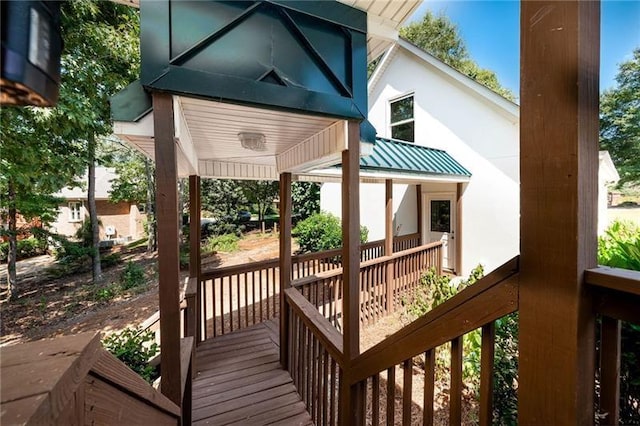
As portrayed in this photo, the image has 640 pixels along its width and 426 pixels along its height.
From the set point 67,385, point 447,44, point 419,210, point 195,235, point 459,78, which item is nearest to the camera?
point 67,385

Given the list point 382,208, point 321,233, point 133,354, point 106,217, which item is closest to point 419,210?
point 382,208

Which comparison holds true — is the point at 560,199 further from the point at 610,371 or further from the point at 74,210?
the point at 74,210

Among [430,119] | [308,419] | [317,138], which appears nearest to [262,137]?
[317,138]

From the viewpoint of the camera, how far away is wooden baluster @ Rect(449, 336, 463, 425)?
1.07m

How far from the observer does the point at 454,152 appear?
759 centimetres

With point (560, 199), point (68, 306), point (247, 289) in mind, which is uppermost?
point (560, 199)

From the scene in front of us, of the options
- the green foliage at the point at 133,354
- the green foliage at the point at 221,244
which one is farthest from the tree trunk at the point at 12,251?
the green foliage at the point at 133,354

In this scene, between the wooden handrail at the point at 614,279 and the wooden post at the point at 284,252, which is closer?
the wooden handrail at the point at 614,279

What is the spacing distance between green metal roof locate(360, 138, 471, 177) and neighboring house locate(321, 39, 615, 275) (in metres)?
0.10

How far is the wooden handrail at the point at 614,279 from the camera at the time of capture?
621 mm

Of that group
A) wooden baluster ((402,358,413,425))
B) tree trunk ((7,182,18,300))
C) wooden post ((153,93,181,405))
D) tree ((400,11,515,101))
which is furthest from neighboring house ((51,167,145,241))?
wooden baluster ((402,358,413,425))

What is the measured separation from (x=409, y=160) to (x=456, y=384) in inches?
223

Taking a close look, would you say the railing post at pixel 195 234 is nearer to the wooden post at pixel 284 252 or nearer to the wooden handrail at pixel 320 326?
the wooden post at pixel 284 252

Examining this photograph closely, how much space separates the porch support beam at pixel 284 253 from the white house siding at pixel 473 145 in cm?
543
